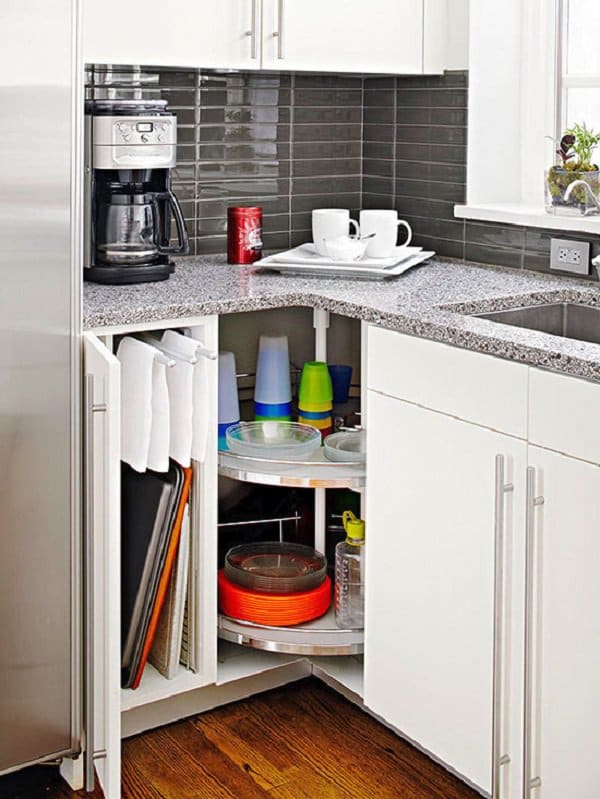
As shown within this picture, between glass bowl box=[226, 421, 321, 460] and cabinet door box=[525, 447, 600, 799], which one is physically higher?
glass bowl box=[226, 421, 321, 460]

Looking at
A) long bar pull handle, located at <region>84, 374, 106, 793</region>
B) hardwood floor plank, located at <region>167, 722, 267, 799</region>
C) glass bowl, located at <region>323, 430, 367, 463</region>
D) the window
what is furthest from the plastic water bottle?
the window

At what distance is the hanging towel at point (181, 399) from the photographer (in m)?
2.21

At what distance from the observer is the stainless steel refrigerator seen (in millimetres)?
1877

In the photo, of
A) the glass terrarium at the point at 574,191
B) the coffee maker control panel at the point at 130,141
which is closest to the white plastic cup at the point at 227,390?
the coffee maker control panel at the point at 130,141

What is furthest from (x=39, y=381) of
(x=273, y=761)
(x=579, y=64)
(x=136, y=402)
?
(x=579, y=64)

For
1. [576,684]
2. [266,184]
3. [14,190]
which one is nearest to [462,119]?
[266,184]

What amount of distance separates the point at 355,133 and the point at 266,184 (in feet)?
1.02

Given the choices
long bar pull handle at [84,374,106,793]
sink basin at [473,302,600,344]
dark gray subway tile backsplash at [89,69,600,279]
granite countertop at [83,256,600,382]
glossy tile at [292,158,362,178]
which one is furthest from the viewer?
glossy tile at [292,158,362,178]

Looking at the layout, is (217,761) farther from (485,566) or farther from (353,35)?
(353,35)

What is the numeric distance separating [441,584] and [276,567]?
588 millimetres

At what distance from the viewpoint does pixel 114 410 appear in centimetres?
196

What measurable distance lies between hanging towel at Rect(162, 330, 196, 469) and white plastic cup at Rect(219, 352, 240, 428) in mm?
242

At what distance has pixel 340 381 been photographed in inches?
107

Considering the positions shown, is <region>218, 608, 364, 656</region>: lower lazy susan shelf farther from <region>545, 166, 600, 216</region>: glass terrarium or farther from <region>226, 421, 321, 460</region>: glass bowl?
<region>545, 166, 600, 216</region>: glass terrarium
